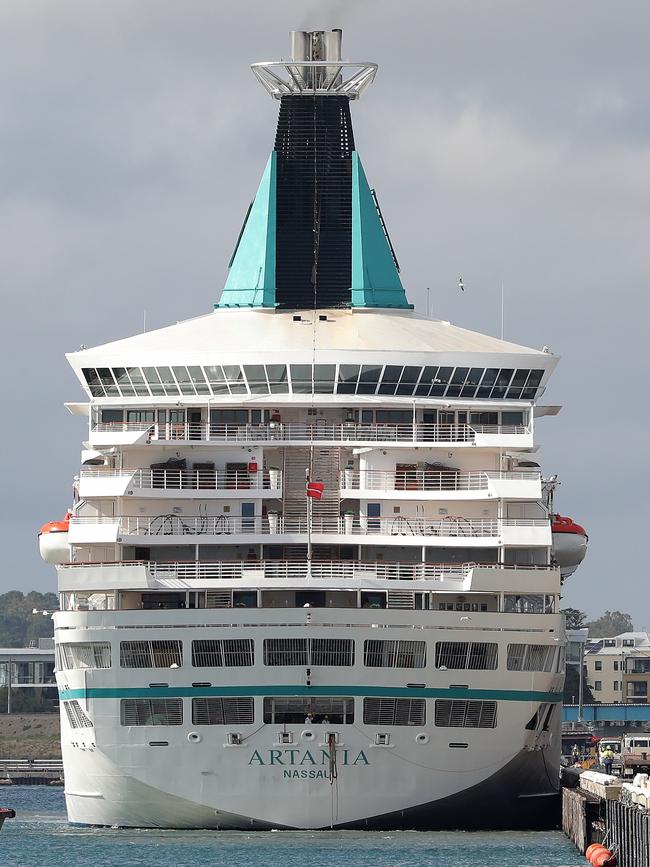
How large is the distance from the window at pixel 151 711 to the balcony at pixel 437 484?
28.0 feet

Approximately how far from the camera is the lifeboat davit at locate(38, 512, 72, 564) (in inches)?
Answer: 2950

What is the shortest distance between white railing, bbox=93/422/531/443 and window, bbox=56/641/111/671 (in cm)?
687

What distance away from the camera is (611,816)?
→ 64.2 m

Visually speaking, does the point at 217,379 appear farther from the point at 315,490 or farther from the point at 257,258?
the point at 257,258

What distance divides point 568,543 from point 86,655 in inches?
629

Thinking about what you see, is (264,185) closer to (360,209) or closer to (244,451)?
(360,209)

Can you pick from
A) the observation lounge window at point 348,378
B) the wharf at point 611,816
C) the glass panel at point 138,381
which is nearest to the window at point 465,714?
the wharf at point 611,816

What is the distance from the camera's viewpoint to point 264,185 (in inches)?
3182

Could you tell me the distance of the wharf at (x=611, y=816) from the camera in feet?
187

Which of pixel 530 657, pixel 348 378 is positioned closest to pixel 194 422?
pixel 348 378

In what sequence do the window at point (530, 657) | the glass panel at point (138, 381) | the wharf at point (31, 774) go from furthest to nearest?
the wharf at point (31, 774), the glass panel at point (138, 381), the window at point (530, 657)

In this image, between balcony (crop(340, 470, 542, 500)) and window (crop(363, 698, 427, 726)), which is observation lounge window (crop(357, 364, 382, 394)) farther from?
window (crop(363, 698, 427, 726))

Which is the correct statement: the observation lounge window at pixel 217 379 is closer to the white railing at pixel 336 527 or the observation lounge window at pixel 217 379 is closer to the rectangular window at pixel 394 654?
the white railing at pixel 336 527

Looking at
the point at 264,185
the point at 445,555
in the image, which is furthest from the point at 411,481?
the point at 264,185
